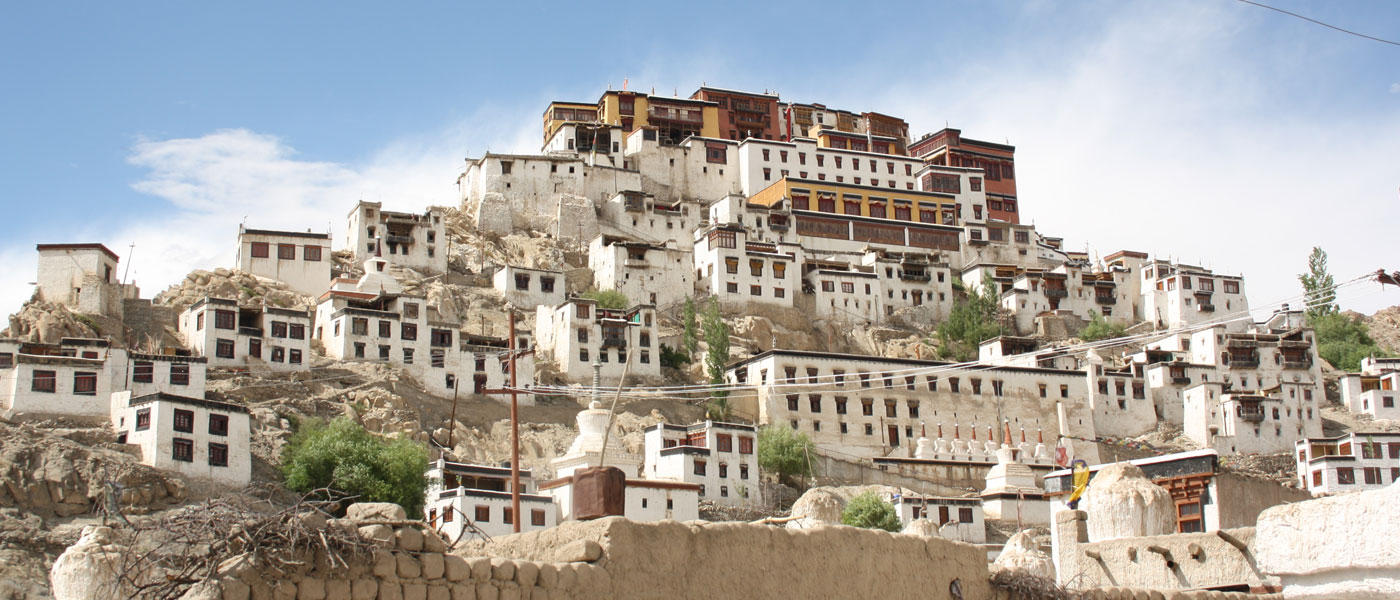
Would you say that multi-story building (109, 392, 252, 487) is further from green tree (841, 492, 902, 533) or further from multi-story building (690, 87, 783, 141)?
multi-story building (690, 87, 783, 141)

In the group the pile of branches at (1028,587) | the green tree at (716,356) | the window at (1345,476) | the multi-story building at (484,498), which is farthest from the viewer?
the window at (1345,476)

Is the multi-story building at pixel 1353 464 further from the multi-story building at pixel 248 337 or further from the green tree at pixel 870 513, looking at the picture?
the multi-story building at pixel 248 337

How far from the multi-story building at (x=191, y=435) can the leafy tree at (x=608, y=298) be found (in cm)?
2609

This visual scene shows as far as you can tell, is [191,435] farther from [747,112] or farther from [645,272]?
[747,112]

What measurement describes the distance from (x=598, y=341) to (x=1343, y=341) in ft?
166

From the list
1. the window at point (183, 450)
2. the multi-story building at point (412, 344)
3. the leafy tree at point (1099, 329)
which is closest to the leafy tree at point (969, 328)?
the leafy tree at point (1099, 329)

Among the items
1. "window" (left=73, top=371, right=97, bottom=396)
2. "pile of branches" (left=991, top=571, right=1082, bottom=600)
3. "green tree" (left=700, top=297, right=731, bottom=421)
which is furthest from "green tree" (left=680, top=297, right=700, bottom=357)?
"pile of branches" (left=991, top=571, right=1082, bottom=600)

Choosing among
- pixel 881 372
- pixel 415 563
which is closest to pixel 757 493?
pixel 881 372

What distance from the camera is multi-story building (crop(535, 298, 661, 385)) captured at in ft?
198

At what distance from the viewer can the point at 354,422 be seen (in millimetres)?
47000

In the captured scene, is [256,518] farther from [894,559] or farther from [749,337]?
[749,337]

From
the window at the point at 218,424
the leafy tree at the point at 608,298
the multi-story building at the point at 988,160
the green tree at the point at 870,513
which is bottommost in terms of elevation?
the green tree at the point at 870,513

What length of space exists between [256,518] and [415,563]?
1.11 metres

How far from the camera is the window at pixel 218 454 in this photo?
4209 cm
